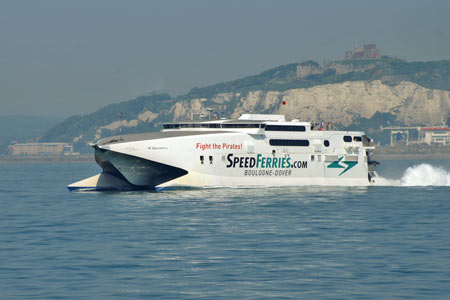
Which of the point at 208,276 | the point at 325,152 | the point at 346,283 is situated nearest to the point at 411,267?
the point at 346,283

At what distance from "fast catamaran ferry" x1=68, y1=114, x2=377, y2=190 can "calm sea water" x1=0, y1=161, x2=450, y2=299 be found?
558cm

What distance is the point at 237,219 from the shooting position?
4178 cm

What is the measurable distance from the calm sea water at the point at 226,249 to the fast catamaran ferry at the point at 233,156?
5.58m

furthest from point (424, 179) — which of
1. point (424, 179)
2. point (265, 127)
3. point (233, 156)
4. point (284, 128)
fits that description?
point (233, 156)

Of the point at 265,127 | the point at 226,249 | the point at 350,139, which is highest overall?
the point at 265,127

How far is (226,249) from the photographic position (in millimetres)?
30969

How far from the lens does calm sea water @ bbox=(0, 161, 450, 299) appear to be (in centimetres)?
2352

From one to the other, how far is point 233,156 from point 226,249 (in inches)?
1192

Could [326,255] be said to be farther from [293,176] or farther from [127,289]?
[293,176]

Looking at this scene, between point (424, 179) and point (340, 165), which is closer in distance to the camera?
point (340, 165)

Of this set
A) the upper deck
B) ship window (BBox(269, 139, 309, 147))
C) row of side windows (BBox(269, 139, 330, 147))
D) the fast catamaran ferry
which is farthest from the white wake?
ship window (BBox(269, 139, 309, 147))

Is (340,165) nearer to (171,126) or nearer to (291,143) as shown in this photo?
(291,143)

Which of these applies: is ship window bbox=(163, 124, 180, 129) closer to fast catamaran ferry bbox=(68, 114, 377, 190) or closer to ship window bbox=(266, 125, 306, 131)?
fast catamaran ferry bbox=(68, 114, 377, 190)

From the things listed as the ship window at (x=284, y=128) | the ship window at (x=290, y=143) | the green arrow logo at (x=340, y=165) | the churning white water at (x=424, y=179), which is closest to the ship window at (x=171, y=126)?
the ship window at (x=284, y=128)
